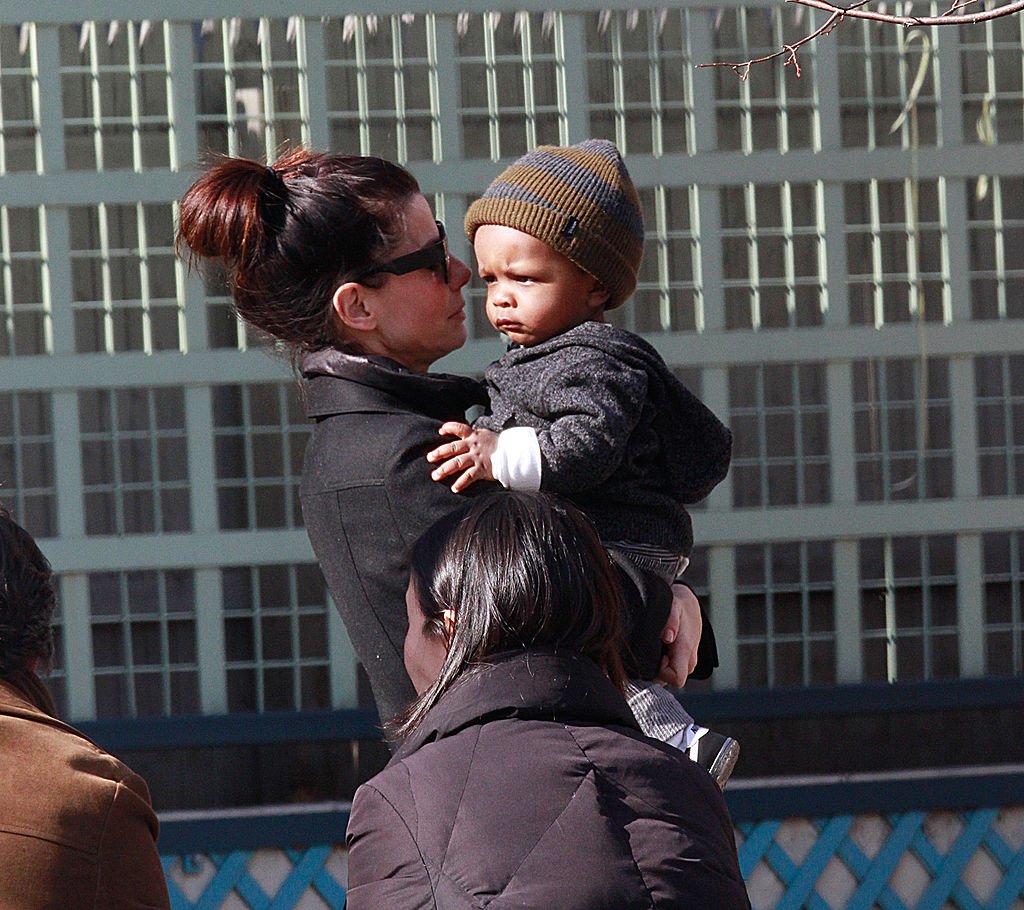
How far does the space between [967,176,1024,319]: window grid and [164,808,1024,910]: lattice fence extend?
4.54 ft

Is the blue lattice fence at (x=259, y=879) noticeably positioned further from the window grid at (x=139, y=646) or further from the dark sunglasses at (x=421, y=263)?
the dark sunglasses at (x=421, y=263)

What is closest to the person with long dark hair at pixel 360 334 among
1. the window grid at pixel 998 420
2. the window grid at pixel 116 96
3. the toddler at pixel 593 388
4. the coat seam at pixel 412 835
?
the toddler at pixel 593 388

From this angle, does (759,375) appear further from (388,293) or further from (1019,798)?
(388,293)

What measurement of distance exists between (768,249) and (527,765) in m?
2.65

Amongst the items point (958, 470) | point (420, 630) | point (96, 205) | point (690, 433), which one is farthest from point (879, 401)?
point (420, 630)

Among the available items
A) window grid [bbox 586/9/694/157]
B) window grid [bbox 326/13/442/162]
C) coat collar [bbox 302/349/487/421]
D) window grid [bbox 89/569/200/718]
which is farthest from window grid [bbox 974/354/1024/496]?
coat collar [bbox 302/349/487/421]

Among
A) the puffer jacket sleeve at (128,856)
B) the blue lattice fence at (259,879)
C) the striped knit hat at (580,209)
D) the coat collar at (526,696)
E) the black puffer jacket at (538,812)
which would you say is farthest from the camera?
the blue lattice fence at (259,879)

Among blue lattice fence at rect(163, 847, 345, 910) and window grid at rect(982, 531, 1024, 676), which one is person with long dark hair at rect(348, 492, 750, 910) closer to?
blue lattice fence at rect(163, 847, 345, 910)

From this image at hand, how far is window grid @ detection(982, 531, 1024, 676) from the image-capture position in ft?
13.5

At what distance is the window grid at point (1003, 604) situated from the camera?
162 inches

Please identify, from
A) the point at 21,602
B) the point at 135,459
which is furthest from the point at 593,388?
the point at 135,459

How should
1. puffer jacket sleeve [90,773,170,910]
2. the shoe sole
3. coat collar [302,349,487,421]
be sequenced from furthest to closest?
1. the shoe sole
2. coat collar [302,349,487,421]
3. puffer jacket sleeve [90,773,170,910]

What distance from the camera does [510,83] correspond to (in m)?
3.99

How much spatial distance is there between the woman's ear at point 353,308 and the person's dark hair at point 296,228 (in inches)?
0.6
